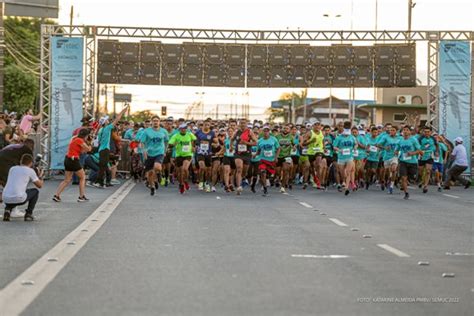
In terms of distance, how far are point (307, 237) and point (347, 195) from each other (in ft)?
40.9

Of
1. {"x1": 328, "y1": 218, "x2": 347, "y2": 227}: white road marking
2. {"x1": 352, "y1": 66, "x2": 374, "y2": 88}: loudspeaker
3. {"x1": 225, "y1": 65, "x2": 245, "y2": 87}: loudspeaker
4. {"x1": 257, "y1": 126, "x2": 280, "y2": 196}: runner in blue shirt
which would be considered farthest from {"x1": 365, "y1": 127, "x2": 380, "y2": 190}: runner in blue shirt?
{"x1": 328, "y1": 218, "x2": 347, "y2": 227}: white road marking

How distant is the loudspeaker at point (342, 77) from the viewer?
41812 mm

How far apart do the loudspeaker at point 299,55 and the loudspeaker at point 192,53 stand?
11.2 ft

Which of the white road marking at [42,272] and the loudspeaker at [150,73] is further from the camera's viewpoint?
the loudspeaker at [150,73]

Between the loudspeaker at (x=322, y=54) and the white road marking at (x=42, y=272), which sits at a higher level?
the loudspeaker at (x=322, y=54)

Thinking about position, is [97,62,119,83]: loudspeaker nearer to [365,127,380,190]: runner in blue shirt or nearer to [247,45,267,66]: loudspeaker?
[247,45,267,66]: loudspeaker

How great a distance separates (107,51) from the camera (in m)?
40.4

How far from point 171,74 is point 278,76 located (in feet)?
13.3

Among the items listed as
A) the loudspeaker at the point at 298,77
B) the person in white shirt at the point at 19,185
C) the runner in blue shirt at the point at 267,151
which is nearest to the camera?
the person in white shirt at the point at 19,185

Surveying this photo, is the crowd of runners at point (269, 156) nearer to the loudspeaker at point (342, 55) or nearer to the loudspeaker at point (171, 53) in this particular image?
the loudspeaker at point (171, 53)

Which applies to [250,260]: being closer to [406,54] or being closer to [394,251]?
[394,251]

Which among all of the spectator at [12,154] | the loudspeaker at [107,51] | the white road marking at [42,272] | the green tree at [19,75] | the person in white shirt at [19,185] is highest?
the green tree at [19,75]

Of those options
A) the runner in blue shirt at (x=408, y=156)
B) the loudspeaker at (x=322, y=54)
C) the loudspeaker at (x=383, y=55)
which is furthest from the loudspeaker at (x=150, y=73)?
the runner in blue shirt at (x=408, y=156)

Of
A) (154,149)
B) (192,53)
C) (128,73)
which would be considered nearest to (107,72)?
(128,73)
